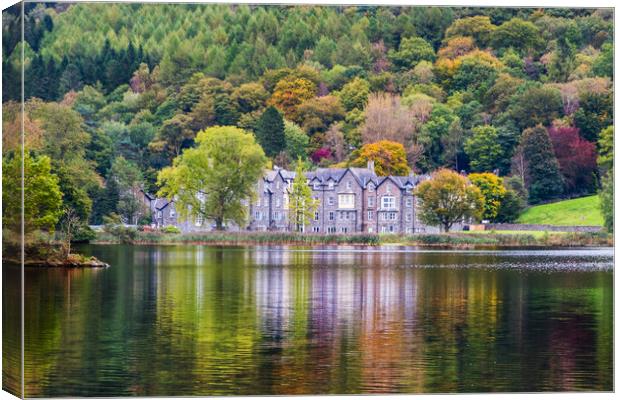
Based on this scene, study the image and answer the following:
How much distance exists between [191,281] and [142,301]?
2684mm

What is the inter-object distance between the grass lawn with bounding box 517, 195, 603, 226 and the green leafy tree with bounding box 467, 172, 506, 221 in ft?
1.63

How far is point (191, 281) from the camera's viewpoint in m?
22.6

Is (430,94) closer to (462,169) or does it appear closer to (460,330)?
(462,169)

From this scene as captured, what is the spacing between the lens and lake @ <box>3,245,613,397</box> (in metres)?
15.0

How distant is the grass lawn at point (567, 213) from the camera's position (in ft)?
72.8

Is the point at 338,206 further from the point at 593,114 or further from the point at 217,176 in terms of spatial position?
the point at 593,114

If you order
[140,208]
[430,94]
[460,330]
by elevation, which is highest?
[430,94]

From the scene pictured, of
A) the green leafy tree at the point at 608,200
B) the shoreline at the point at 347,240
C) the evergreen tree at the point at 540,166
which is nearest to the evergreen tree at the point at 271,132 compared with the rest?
the shoreline at the point at 347,240

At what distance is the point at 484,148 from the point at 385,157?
1989 millimetres

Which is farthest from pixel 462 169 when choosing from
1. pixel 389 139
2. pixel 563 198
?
pixel 563 198

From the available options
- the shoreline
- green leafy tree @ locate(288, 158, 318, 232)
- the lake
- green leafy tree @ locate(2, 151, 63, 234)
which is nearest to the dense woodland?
green leafy tree @ locate(288, 158, 318, 232)

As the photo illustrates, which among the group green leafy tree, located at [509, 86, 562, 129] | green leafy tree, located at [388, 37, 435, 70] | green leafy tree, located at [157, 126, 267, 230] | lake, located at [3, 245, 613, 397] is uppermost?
green leafy tree, located at [388, 37, 435, 70]

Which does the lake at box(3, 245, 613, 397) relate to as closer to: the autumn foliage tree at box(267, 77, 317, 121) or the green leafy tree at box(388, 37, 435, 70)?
the autumn foliage tree at box(267, 77, 317, 121)

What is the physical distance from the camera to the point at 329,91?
2622 centimetres
